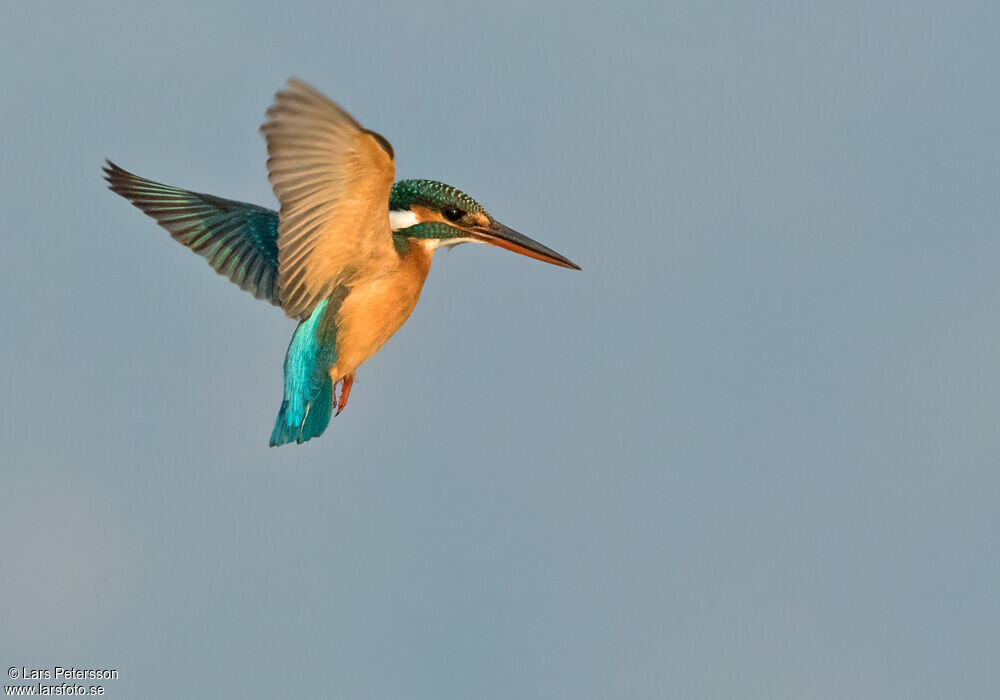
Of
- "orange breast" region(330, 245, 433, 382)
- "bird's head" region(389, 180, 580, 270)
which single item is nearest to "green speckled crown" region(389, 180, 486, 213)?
"bird's head" region(389, 180, 580, 270)

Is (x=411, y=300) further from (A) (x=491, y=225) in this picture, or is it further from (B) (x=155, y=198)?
(B) (x=155, y=198)

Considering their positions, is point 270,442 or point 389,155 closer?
point 389,155

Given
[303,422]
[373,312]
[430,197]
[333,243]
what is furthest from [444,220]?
[303,422]

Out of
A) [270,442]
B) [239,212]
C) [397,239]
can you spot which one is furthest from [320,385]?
[239,212]

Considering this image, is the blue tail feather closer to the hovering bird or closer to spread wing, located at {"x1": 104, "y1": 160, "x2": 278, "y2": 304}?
the hovering bird

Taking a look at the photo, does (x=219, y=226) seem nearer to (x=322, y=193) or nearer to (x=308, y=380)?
(x=308, y=380)

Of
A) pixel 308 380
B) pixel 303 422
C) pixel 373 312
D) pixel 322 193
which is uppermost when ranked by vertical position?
pixel 322 193
